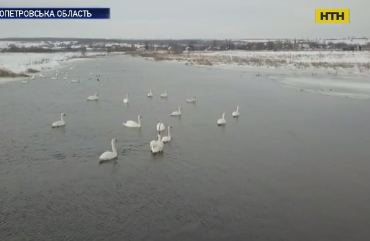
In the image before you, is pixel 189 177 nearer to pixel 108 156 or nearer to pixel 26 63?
pixel 108 156

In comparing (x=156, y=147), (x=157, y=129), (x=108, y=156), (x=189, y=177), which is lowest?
(x=189, y=177)

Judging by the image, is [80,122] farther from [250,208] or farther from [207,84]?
[207,84]

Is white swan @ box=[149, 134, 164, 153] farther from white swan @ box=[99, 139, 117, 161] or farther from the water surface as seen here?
white swan @ box=[99, 139, 117, 161]

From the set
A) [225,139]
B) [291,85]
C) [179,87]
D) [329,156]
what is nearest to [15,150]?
[225,139]

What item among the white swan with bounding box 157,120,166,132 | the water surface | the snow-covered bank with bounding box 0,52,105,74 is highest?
the snow-covered bank with bounding box 0,52,105,74

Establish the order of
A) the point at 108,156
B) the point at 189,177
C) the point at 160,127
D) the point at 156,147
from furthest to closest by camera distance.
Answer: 1. the point at 160,127
2. the point at 156,147
3. the point at 108,156
4. the point at 189,177

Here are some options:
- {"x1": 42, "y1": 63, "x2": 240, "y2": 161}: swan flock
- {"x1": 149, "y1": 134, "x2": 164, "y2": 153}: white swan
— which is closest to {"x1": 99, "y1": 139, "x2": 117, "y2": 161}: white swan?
{"x1": 42, "y1": 63, "x2": 240, "y2": 161}: swan flock

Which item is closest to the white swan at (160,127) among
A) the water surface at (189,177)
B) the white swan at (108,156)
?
the water surface at (189,177)

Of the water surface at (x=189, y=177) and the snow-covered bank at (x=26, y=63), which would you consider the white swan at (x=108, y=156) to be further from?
the snow-covered bank at (x=26, y=63)

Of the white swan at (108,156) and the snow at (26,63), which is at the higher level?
the snow at (26,63)

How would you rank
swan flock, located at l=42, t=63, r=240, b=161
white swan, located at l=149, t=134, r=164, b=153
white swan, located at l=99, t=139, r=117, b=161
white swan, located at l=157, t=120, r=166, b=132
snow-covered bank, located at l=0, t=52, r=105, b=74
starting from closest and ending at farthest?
white swan, located at l=99, t=139, r=117, b=161 < swan flock, located at l=42, t=63, r=240, b=161 < white swan, located at l=149, t=134, r=164, b=153 < white swan, located at l=157, t=120, r=166, b=132 < snow-covered bank, located at l=0, t=52, r=105, b=74

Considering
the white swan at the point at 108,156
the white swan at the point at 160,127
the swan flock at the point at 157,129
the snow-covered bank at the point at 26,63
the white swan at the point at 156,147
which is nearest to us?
the white swan at the point at 108,156

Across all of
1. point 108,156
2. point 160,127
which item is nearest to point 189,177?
point 108,156

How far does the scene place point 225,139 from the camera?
49.4 feet
